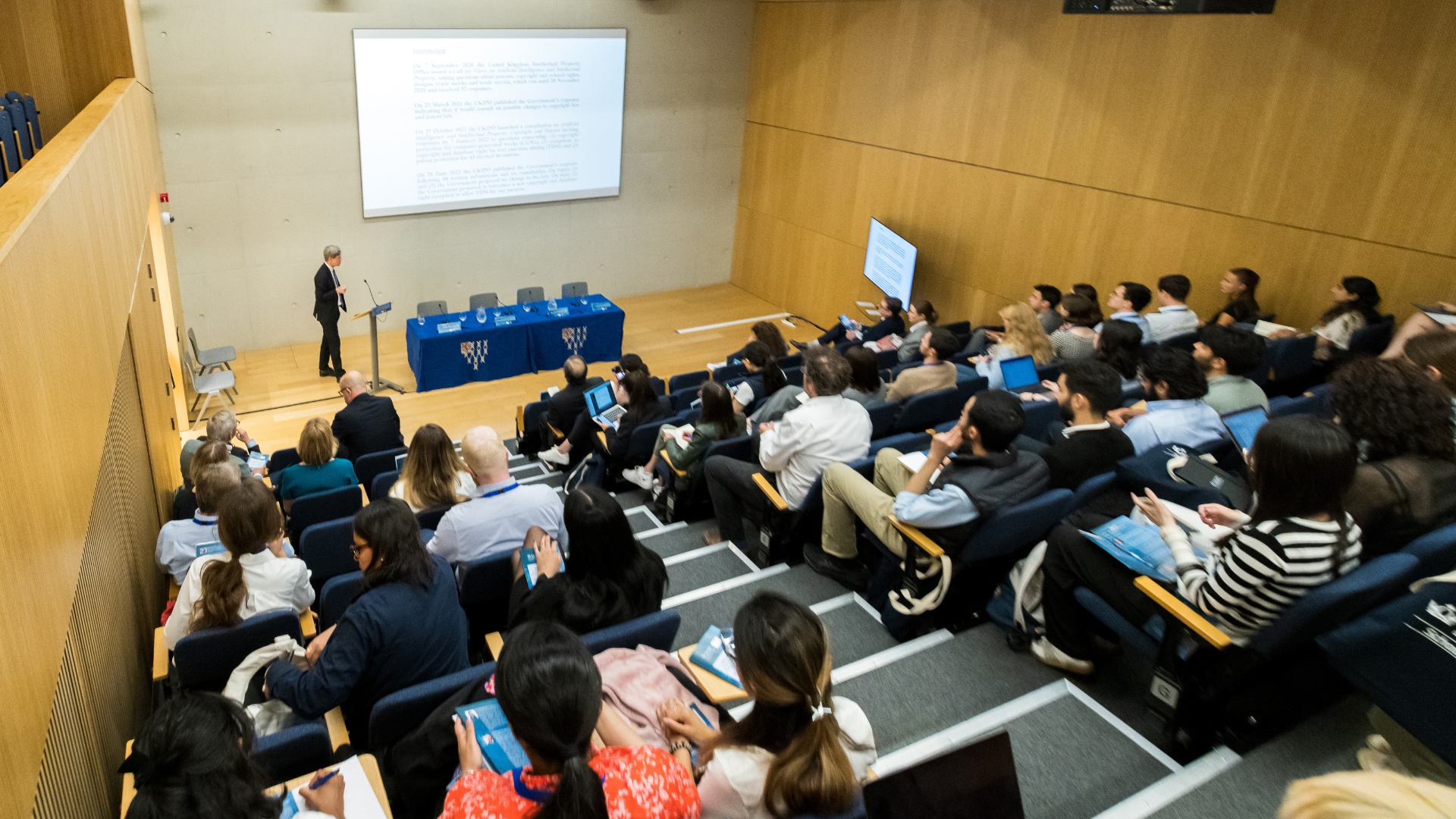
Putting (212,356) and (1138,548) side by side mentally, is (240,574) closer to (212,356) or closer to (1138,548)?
(1138,548)

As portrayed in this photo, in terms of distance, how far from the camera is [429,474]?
4238 millimetres

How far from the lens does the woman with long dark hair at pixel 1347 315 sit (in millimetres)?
5699

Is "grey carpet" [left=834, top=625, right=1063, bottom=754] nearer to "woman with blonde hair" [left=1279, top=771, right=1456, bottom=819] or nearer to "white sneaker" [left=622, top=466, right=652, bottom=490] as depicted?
"woman with blonde hair" [left=1279, top=771, right=1456, bottom=819]

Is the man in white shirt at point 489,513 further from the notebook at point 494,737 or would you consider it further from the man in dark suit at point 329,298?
the man in dark suit at point 329,298

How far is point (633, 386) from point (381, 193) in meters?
5.59

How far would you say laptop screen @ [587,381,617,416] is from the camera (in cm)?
625

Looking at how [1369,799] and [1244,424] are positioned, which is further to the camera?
[1244,424]

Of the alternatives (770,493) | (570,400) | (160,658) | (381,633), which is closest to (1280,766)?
(770,493)

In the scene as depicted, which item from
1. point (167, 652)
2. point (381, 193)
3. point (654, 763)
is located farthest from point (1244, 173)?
point (381, 193)

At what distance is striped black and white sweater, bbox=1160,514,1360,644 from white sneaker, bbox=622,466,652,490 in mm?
3587

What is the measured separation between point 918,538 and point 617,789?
1.99 m

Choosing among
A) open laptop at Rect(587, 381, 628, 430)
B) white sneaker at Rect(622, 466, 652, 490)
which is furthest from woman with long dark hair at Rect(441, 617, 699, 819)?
open laptop at Rect(587, 381, 628, 430)

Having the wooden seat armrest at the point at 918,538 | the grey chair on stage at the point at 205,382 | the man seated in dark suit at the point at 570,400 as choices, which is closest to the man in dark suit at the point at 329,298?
the grey chair on stage at the point at 205,382

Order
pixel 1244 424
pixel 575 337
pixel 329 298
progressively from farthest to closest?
pixel 575 337, pixel 329 298, pixel 1244 424
